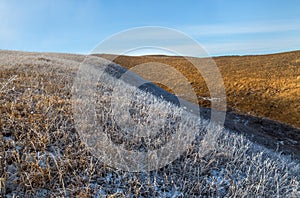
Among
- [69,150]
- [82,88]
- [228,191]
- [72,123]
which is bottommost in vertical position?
[228,191]

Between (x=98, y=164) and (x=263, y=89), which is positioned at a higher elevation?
(x=263, y=89)

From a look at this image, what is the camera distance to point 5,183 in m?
3.52

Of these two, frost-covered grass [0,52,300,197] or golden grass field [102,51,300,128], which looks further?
golden grass field [102,51,300,128]

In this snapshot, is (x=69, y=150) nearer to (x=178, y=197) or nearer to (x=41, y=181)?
(x=41, y=181)

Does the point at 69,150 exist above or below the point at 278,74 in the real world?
below

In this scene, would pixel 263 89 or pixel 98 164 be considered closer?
pixel 98 164

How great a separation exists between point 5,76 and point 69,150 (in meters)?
7.88

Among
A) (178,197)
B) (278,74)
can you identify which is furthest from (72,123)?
(278,74)

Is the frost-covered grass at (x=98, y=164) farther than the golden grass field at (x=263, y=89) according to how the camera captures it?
No

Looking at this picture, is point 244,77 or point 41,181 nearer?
point 41,181

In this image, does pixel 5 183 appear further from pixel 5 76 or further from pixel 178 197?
pixel 5 76

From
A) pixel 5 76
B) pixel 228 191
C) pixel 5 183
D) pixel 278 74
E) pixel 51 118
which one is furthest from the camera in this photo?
pixel 278 74

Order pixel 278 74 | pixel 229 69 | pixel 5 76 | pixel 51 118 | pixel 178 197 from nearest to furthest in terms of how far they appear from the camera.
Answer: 1. pixel 178 197
2. pixel 51 118
3. pixel 5 76
4. pixel 278 74
5. pixel 229 69

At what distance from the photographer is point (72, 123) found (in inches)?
216
